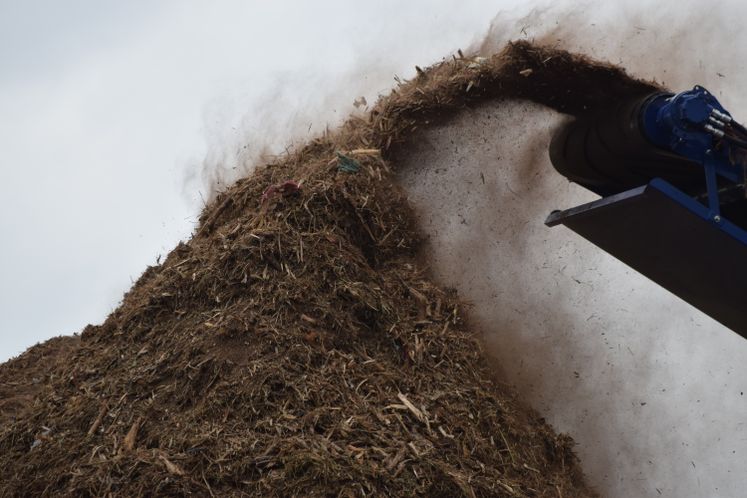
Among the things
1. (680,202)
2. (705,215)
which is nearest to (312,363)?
(680,202)

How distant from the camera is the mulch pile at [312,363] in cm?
446

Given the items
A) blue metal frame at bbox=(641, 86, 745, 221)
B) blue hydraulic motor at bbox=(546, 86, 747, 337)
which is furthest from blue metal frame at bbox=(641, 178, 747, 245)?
blue metal frame at bbox=(641, 86, 745, 221)

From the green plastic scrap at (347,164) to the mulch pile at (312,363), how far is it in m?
0.03

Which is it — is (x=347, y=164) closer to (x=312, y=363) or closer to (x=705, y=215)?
(x=312, y=363)

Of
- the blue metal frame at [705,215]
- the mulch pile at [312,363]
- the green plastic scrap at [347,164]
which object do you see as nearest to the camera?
the mulch pile at [312,363]

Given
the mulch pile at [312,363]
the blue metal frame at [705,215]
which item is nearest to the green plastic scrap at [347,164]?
the mulch pile at [312,363]

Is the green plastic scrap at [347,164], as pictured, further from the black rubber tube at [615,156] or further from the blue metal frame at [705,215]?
the blue metal frame at [705,215]

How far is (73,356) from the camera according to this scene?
19.5ft

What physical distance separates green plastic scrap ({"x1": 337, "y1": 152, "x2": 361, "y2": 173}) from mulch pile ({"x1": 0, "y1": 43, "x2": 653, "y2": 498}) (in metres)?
0.03

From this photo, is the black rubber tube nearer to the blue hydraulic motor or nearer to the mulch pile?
the blue hydraulic motor

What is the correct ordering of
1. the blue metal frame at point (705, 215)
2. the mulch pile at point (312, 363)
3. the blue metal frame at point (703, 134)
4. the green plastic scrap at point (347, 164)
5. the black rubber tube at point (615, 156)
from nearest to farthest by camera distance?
the mulch pile at point (312, 363)
the blue metal frame at point (705, 215)
the blue metal frame at point (703, 134)
the black rubber tube at point (615, 156)
the green plastic scrap at point (347, 164)

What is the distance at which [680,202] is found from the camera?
496 centimetres

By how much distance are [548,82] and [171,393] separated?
3553mm

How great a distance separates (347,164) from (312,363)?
1814mm
